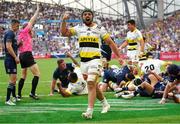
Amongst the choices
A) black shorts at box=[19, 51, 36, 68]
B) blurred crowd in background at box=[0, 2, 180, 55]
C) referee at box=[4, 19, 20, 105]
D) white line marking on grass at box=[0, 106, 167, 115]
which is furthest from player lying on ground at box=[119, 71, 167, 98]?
blurred crowd in background at box=[0, 2, 180, 55]

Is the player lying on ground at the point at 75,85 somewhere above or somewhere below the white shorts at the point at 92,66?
below

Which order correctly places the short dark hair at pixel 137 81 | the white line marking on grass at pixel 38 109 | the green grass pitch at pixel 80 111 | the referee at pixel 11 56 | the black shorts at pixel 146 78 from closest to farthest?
the green grass pitch at pixel 80 111, the white line marking on grass at pixel 38 109, the referee at pixel 11 56, the black shorts at pixel 146 78, the short dark hair at pixel 137 81

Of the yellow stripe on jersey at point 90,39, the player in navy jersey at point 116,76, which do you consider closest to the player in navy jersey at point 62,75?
the player in navy jersey at point 116,76

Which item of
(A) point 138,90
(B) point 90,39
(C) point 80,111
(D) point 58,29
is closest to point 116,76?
(A) point 138,90

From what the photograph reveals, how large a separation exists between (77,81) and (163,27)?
45298 millimetres

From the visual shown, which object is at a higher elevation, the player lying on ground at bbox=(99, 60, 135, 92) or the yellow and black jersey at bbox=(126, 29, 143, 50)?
the yellow and black jersey at bbox=(126, 29, 143, 50)

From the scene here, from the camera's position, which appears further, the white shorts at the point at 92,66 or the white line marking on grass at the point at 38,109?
the white line marking on grass at the point at 38,109

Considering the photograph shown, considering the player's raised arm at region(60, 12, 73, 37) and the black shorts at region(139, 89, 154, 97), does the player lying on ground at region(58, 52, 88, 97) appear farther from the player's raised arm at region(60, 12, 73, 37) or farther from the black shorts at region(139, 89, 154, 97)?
the player's raised arm at region(60, 12, 73, 37)

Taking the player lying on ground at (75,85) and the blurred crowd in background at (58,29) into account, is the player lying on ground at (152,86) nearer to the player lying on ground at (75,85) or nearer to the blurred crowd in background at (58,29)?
the player lying on ground at (75,85)

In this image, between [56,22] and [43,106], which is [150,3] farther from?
[43,106]

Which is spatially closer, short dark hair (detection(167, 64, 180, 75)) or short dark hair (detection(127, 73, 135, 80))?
short dark hair (detection(167, 64, 180, 75))

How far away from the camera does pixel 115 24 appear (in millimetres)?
71375

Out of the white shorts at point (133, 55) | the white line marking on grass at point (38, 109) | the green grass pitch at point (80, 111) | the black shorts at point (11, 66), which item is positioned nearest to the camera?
the green grass pitch at point (80, 111)

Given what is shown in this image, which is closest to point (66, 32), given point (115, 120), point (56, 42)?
point (115, 120)
